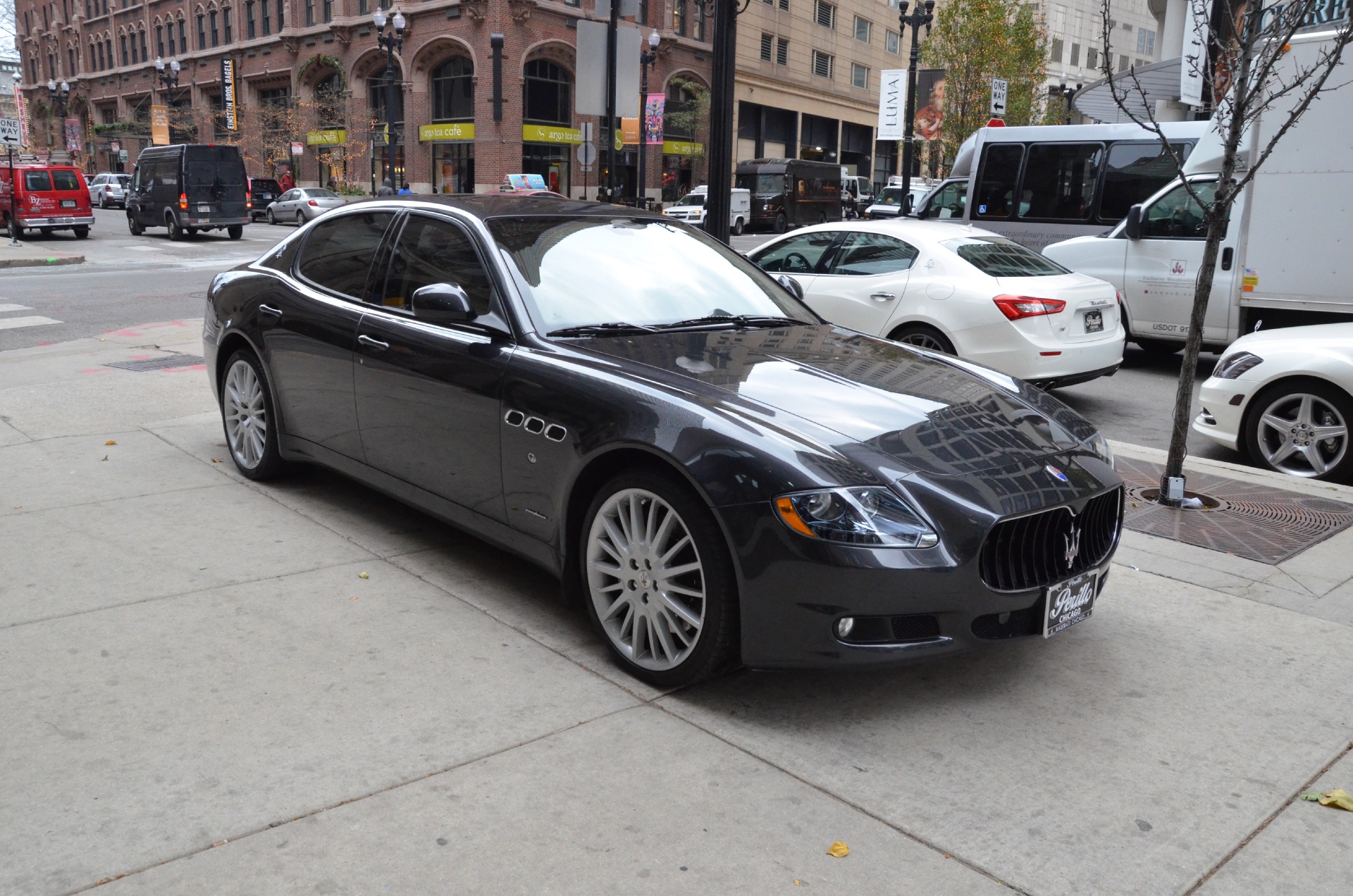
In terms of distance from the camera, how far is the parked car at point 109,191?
5406 cm

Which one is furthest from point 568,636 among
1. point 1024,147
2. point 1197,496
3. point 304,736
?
point 1024,147

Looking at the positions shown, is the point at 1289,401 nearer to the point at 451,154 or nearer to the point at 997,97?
the point at 997,97

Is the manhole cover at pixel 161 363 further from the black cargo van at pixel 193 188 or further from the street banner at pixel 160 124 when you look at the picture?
the street banner at pixel 160 124

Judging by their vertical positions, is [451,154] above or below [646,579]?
above

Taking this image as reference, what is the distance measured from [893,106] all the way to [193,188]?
65.9ft

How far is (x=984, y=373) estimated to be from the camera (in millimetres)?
4758

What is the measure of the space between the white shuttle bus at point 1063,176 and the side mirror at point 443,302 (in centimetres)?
1340

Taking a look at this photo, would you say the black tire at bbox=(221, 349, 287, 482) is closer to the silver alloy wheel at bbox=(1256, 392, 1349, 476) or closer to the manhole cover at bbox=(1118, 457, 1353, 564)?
the manhole cover at bbox=(1118, 457, 1353, 564)

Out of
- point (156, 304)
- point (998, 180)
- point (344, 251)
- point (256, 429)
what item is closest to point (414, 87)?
point (156, 304)

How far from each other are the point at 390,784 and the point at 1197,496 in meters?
4.96

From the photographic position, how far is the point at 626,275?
4.88 meters

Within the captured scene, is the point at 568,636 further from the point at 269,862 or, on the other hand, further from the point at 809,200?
the point at 809,200

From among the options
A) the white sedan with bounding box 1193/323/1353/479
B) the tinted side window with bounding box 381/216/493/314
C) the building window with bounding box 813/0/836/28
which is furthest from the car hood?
the building window with bounding box 813/0/836/28

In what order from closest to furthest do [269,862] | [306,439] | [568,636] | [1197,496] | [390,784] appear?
1. [269,862]
2. [390,784]
3. [568,636]
4. [306,439]
5. [1197,496]
